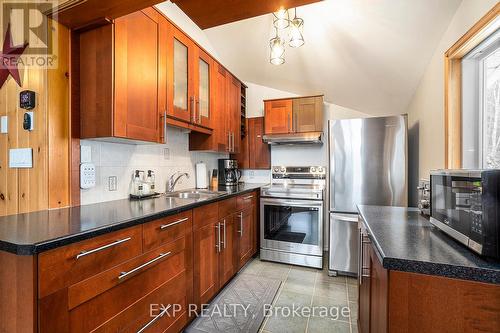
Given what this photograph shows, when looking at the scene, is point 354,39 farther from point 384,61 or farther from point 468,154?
point 468,154

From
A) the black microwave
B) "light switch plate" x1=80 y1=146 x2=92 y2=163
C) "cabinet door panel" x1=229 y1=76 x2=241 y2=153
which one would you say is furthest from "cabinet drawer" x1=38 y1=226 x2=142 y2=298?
"cabinet door panel" x1=229 y1=76 x2=241 y2=153

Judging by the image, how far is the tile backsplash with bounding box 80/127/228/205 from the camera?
165 cm

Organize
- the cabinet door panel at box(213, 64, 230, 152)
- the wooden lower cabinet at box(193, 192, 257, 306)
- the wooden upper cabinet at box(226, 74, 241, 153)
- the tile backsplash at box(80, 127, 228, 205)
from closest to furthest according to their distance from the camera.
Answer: the tile backsplash at box(80, 127, 228, 205) < the wooden lower cabinet at box(193, 192, 257, 306) < the cabinet door panel at box(213, 64, 230, 152) < the wooden upper cabinet at box(226, 74, 241, 153)

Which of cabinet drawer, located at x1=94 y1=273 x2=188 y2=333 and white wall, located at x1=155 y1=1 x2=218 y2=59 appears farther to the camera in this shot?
white wall, located at x1=155 y1=1 x2=218 y2=59

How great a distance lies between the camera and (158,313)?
4.49 feet

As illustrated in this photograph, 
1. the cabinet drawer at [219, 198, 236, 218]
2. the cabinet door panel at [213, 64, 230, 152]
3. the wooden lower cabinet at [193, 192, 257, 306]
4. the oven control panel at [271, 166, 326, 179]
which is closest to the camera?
the wooden lower cabinet at [193, 192, 257, 306]

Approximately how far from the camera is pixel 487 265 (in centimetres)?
71

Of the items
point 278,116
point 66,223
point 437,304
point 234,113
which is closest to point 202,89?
point 234,113

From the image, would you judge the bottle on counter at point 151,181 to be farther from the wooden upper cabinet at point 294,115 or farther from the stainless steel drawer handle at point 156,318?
the wooden upper cabinet at point 294,115

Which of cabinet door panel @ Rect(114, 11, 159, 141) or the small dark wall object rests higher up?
cabinet door panel @ Rect(114, 11, 159, 141)

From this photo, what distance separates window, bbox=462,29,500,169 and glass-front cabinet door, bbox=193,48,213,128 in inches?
81.7

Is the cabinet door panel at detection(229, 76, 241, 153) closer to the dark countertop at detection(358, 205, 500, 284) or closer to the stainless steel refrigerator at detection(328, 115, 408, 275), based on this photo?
the stainless steel refrigerator at detection(328, 115, 408, 275)

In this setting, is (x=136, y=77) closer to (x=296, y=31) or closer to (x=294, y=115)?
(x=296, y=31)

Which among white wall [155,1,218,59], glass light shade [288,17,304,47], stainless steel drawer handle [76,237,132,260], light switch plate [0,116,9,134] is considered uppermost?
white wall [155,1,218,59]
